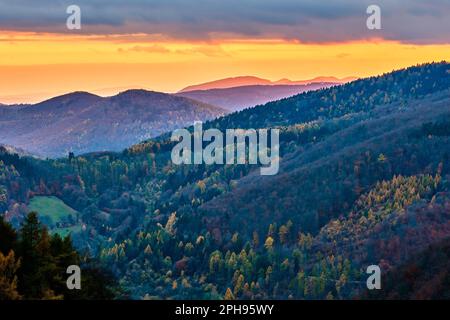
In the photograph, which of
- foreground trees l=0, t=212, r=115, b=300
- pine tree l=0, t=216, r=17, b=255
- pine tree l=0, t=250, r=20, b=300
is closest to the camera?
pine tree l=0, t=250, r=20, b=300

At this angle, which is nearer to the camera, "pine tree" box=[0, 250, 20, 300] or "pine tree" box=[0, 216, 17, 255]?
"pine tree" box=[0, 250, 20, 300]

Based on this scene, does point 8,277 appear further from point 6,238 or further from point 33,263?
point 6,238

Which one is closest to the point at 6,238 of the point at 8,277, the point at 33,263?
the point at 33,263

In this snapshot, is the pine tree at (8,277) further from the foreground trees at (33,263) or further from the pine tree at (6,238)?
the pine tree at (6,238)

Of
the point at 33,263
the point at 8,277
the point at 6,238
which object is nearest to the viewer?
the point at 8,277

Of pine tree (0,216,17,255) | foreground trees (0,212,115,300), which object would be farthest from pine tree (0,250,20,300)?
pine tree (0,216,17,255)

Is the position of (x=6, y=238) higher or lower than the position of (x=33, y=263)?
higher

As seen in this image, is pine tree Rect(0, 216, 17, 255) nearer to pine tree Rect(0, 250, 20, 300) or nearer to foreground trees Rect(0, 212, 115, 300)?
foreground trees Rect(0, 212, 115, 300)

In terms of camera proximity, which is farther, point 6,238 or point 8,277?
point 6,238

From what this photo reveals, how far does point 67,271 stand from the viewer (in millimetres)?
86000

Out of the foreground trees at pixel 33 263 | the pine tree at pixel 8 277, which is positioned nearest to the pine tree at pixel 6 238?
the foreground trees at pixel 33 263

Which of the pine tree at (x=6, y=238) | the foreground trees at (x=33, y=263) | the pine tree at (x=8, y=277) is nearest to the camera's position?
the pine tree at (x=8, y=277)
